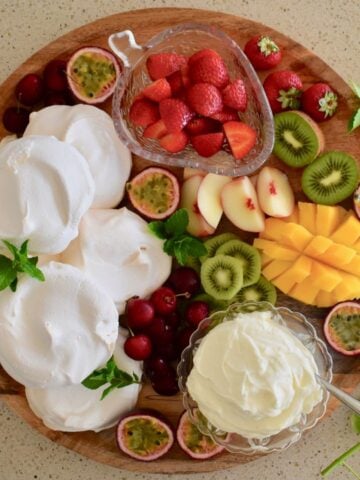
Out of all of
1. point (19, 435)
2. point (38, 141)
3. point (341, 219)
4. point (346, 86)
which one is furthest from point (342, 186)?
point (19, 435)

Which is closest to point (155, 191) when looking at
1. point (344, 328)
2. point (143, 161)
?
point (143, 161)

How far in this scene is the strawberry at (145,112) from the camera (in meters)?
1.88

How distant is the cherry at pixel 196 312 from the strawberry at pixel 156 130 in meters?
0.46

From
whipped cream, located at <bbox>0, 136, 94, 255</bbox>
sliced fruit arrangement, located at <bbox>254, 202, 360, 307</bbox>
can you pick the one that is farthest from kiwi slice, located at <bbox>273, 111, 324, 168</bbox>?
whipped cream, located at <bbox>0, 136, 94, 255</bbox>

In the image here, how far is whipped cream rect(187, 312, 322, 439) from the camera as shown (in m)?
1.64

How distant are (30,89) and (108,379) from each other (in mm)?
803

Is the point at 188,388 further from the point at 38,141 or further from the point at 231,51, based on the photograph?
the point at 231,51

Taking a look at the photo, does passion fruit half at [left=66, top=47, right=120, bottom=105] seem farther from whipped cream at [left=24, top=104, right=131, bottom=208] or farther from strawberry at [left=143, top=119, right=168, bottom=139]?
strawberry at [left=143, top=119, right=168, bottom=139]

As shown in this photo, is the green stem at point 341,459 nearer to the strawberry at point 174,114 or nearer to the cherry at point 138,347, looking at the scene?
the cherry at point 138,347

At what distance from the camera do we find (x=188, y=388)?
1779 millimetres

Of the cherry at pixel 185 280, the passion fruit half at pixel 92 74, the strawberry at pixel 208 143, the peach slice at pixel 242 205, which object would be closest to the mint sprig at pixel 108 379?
the cherry at pixel 185 280

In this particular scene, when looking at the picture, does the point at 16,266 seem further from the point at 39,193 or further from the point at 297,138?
the point at 297,138

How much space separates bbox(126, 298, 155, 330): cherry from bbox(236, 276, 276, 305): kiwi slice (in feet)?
0.85

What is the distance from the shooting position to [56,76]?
1.91 meters
